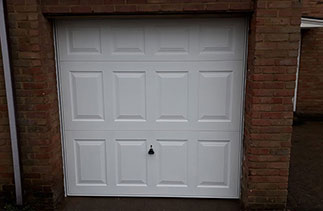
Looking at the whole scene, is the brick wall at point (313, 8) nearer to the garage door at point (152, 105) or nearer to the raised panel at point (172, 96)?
the garage door at point (152, 105)

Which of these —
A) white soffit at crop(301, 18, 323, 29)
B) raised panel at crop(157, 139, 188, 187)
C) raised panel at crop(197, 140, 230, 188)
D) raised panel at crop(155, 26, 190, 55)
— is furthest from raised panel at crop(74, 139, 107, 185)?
white soffit at crop(301, 18, 323, 29)

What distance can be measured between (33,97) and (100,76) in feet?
2.48

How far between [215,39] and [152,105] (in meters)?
1.04

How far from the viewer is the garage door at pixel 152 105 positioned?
311 cm

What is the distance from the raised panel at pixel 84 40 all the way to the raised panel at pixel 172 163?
4.40ft

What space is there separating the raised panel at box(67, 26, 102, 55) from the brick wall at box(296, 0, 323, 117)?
5861mm

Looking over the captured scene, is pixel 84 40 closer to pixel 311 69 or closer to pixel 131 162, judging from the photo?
pixel 131 162

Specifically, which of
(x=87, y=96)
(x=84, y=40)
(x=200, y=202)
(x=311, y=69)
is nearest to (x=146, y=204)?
(x=200, y=202)

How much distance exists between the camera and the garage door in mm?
3111

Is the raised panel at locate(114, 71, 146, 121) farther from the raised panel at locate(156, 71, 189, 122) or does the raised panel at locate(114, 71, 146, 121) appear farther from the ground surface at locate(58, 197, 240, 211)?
the ground surface at locate(58, 197, 240, 211)

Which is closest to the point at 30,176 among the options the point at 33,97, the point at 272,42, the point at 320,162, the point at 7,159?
the point at 7,159

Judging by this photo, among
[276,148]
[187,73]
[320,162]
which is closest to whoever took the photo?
[276,148]

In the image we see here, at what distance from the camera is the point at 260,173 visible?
9.86 ft

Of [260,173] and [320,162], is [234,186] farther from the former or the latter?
[320,162]
